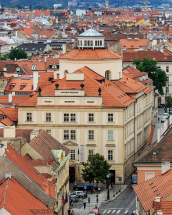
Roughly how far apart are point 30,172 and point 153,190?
30.2 feet

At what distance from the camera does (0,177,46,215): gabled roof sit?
48750 millimetres

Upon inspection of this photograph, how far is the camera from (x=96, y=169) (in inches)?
3563

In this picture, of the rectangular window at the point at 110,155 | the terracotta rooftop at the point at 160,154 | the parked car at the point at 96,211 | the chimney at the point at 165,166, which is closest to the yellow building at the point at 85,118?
the rectangular window at the point at 110,155

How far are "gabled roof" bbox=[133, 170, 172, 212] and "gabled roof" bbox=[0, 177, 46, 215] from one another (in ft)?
24.7

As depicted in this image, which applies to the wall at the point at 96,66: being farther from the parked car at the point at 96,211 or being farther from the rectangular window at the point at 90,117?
the parked car at the point at 96,211

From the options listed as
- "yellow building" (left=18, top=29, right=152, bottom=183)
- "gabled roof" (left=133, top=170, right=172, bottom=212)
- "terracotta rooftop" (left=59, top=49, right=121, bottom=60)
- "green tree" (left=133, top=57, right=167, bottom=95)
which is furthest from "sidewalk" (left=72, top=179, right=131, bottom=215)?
"green tree" (left=133, top=57, right=167, bottom=95)

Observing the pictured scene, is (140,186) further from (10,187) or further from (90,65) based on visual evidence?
(90,65)

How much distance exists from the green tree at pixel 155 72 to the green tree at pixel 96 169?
68.4 meters

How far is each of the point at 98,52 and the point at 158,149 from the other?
36197 mm

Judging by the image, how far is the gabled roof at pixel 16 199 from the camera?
160ft

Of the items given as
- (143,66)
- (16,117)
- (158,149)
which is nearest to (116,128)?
(16,117)

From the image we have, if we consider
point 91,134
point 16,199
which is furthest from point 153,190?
point 91,134

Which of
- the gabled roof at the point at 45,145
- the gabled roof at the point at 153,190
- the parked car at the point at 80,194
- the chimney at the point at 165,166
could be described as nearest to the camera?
the gabled roof at the point at 153,190

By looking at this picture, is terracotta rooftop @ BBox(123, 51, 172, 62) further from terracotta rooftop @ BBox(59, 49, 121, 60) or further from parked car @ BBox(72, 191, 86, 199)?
parked car @ BBox(72, 191, 86, 199)
